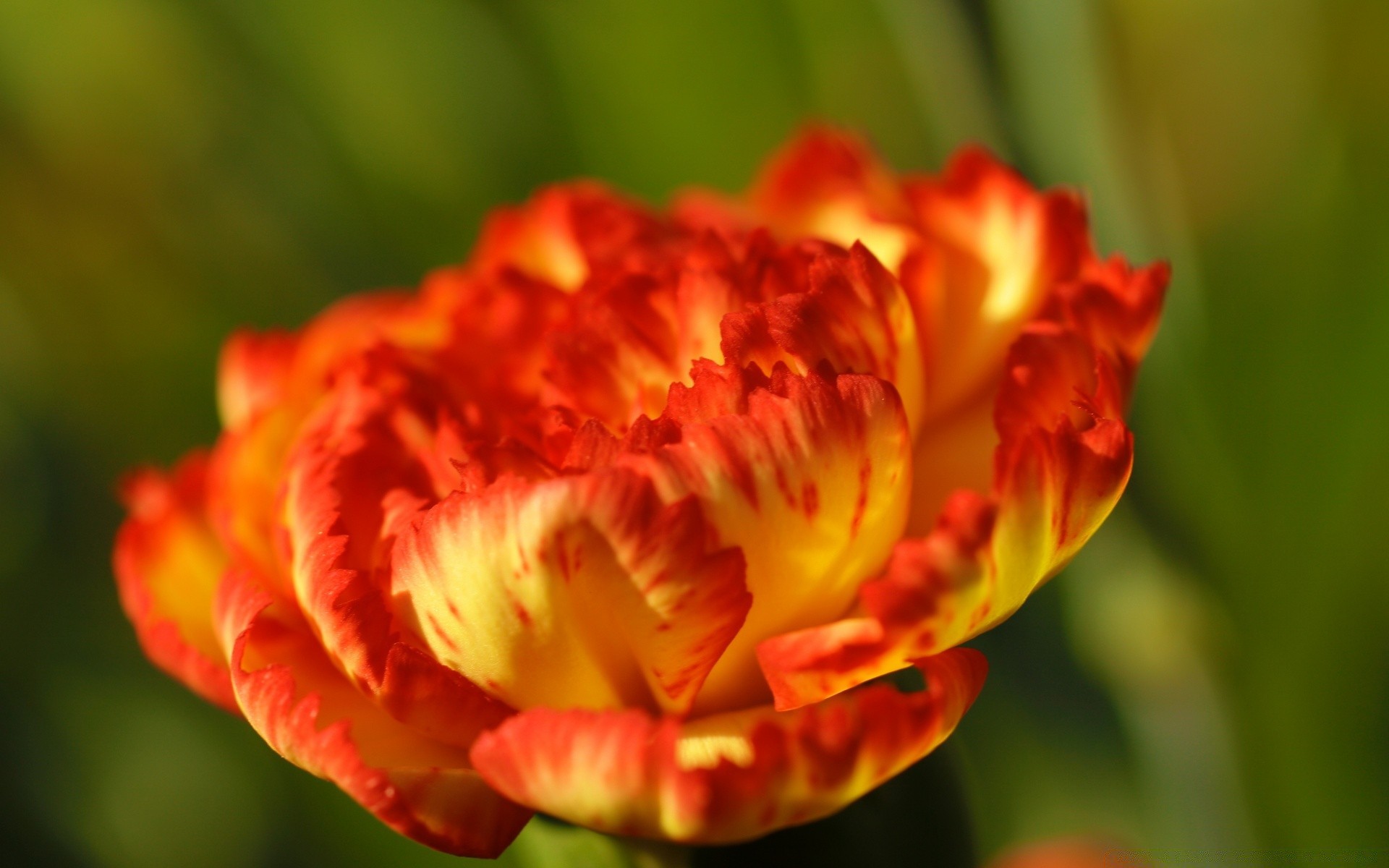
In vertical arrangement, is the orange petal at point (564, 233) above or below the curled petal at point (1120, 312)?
above

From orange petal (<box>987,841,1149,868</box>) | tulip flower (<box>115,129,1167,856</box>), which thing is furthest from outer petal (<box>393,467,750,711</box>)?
orange petal (<box>987,841,1149,868</box>)

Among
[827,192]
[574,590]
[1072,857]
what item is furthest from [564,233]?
[1072,857]

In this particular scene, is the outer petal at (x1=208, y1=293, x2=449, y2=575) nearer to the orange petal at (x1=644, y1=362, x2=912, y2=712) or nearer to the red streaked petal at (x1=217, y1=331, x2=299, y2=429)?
the red streaked petal at (x1=217, y1=331, x2=299, y2=429)

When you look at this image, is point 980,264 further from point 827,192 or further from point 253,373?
point 253,373

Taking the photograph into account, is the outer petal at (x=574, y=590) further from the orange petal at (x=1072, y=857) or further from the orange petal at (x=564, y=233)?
the orange petal at (x=1072, y=857)

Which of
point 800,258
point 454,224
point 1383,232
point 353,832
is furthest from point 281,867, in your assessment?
point 1383,232

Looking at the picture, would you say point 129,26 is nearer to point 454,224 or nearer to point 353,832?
point 454,224

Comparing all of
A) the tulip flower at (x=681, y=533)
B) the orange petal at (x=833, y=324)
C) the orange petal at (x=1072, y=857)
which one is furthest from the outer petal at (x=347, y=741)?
the orange petal at (x=1072, y=857)
